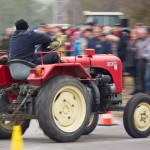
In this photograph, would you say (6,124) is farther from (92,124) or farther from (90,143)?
(90,143)

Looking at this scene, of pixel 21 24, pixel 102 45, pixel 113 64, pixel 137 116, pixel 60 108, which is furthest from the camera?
pixel 102 45

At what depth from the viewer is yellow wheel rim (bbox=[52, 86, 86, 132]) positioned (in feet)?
33.1

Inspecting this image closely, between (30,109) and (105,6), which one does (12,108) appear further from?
(105,6)

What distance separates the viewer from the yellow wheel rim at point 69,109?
1009cm

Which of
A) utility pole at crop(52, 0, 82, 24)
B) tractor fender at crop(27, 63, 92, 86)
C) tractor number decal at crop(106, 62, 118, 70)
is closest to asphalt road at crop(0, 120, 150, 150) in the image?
tractor fender at crop(27, 63, 92, 86)

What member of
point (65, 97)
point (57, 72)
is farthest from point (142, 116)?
point (57, 72)

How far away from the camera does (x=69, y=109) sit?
33.7 feet

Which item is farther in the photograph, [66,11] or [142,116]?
[66,11]

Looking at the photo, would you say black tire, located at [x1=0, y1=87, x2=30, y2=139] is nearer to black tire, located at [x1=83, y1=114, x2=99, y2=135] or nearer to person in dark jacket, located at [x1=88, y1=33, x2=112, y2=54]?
black tire, located at [x1=83, y1=114, x2=99, y2=135]

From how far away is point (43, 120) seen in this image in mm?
9836

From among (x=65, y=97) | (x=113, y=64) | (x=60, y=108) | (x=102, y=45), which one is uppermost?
(x=113, y=64)

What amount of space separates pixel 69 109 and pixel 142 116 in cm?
149

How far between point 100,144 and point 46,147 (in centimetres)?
85

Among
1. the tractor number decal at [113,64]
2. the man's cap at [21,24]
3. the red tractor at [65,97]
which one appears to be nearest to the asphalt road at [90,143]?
the red tractor at [65,97]
